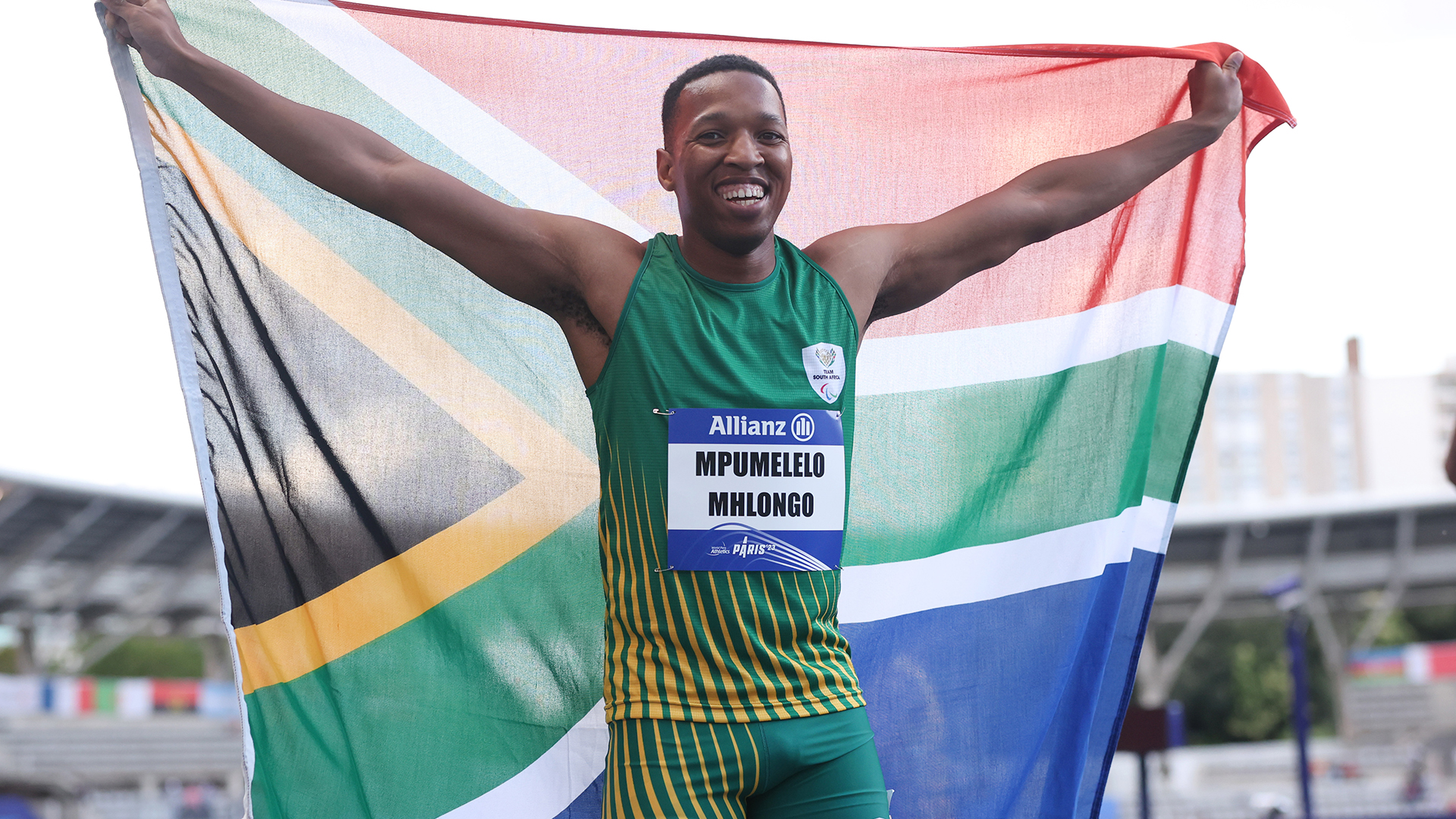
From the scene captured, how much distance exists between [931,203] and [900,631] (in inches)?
44.3

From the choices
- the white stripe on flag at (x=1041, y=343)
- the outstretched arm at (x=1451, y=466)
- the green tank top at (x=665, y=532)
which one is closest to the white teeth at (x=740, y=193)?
the green tank top at (x=665, y=532)

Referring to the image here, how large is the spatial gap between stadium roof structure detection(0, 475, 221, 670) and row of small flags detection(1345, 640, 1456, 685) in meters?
34.8

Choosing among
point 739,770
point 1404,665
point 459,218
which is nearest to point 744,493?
point 739,770

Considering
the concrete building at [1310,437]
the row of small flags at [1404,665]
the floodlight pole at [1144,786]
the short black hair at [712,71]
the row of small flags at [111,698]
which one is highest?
the concrete building at [1310,437]

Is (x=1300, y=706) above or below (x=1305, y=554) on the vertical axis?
below

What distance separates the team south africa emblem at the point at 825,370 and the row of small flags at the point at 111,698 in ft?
91.4

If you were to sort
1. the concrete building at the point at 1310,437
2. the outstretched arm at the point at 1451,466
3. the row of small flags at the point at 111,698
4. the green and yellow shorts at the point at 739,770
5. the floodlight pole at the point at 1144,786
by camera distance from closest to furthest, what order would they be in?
the green and yellow shorts at the point at 739,770
the outstretched arm at the point at 1451,466
the floodlight pole at the point at 1144,786
the row of small flags at the point at 111,698
the concrete building at the point at 1310,437

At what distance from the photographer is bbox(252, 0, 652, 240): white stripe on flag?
2.73 metres

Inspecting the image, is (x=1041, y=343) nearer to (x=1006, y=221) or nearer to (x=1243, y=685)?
(x=1006, y=221)

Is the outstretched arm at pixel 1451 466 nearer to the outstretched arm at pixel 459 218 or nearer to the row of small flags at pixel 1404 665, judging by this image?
the outstretched arm at pixel 459 218

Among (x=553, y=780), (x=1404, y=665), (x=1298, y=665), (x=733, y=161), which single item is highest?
(x=733, y=161)

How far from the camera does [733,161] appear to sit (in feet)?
6.64

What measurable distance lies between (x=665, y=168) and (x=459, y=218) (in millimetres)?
416

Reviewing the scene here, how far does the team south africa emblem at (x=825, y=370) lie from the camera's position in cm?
202
